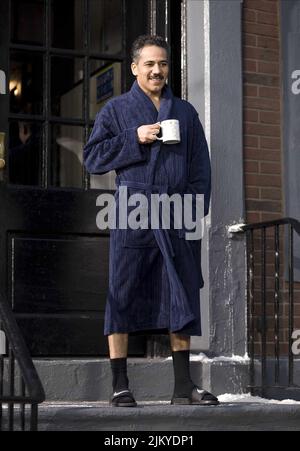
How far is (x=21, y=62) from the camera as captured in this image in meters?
7.72

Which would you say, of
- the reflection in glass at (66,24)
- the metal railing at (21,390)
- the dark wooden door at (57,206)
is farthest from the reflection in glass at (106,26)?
the metal railing at (21,390)

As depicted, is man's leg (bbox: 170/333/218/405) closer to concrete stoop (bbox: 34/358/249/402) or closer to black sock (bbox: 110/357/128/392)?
black sock (bbox: 110/357/128/392)

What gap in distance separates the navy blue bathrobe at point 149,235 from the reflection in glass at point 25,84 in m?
2.06

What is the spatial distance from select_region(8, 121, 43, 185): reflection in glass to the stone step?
1.86m

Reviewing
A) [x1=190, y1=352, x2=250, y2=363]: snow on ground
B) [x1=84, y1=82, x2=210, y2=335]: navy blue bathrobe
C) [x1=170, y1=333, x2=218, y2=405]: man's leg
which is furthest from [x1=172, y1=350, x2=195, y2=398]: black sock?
[x1=190, y1=352, x2=250, y2=363]: snow on ground

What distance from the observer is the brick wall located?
22.5 feet

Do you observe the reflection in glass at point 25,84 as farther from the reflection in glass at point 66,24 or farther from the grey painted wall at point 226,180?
the grey painted wall at point 226,180

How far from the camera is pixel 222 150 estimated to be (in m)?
6.74

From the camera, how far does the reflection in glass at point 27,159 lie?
6715mm

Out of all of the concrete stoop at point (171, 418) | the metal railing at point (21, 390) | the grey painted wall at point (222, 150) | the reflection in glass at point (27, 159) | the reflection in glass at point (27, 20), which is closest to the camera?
the metal railing at point (21, 390)

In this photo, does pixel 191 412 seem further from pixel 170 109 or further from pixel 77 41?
pixel 77 41

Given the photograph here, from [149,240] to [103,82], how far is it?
2.03 m

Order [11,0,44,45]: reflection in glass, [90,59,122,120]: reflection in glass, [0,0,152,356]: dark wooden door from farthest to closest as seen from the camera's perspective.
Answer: [11,0,44,45]: reflection in glass → [90,59,122,120]: reflection in glass → [0,0,152,356]: dark wooden door

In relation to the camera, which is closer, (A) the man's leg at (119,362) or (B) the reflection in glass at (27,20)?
(A) the man's leg at (119,362)
